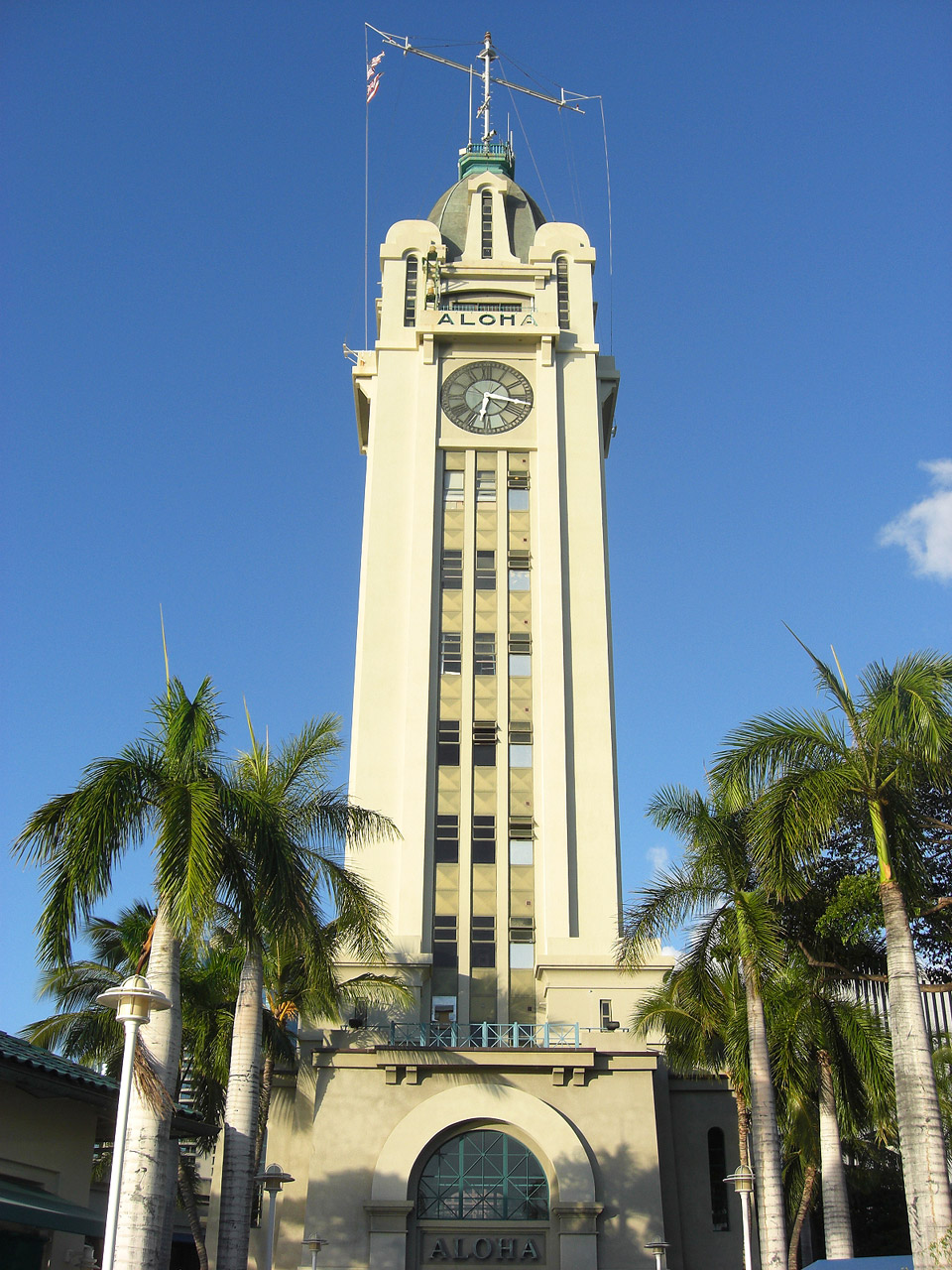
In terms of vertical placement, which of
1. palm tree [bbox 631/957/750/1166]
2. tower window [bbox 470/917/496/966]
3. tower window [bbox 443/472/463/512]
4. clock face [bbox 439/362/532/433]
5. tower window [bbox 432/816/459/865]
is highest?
clock face [bbox 439/362/532/433]

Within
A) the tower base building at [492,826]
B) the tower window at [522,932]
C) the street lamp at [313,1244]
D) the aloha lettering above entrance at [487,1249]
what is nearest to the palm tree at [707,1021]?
the tower base building at [492,826]

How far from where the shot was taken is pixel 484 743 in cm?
4472

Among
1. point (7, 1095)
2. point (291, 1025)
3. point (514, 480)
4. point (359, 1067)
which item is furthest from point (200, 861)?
point (514, 480)

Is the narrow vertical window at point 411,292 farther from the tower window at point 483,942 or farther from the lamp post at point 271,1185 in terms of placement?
the lamp post at point 271,1185

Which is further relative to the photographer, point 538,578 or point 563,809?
point 538,578

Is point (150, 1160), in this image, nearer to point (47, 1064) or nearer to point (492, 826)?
point (47, 1064)

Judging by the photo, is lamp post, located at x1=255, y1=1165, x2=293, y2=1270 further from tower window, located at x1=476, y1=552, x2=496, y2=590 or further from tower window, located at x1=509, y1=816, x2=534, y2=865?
tower window, located at x1=476, y1=552, x2=496, y2=590

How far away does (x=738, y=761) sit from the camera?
23.1 meters

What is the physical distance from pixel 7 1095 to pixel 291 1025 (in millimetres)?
18513

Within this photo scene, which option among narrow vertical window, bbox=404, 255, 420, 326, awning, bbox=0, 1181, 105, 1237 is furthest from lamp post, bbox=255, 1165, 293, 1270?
narrow vertical window, bbox=404, 255, 420, 326

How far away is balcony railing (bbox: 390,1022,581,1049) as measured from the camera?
3550 centimetres

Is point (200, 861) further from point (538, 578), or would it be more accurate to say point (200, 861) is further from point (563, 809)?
point (538, 578)

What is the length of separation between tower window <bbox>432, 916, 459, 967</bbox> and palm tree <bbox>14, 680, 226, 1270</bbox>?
22273 millimetres

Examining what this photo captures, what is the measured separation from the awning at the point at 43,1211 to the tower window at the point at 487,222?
43262 millimetres
